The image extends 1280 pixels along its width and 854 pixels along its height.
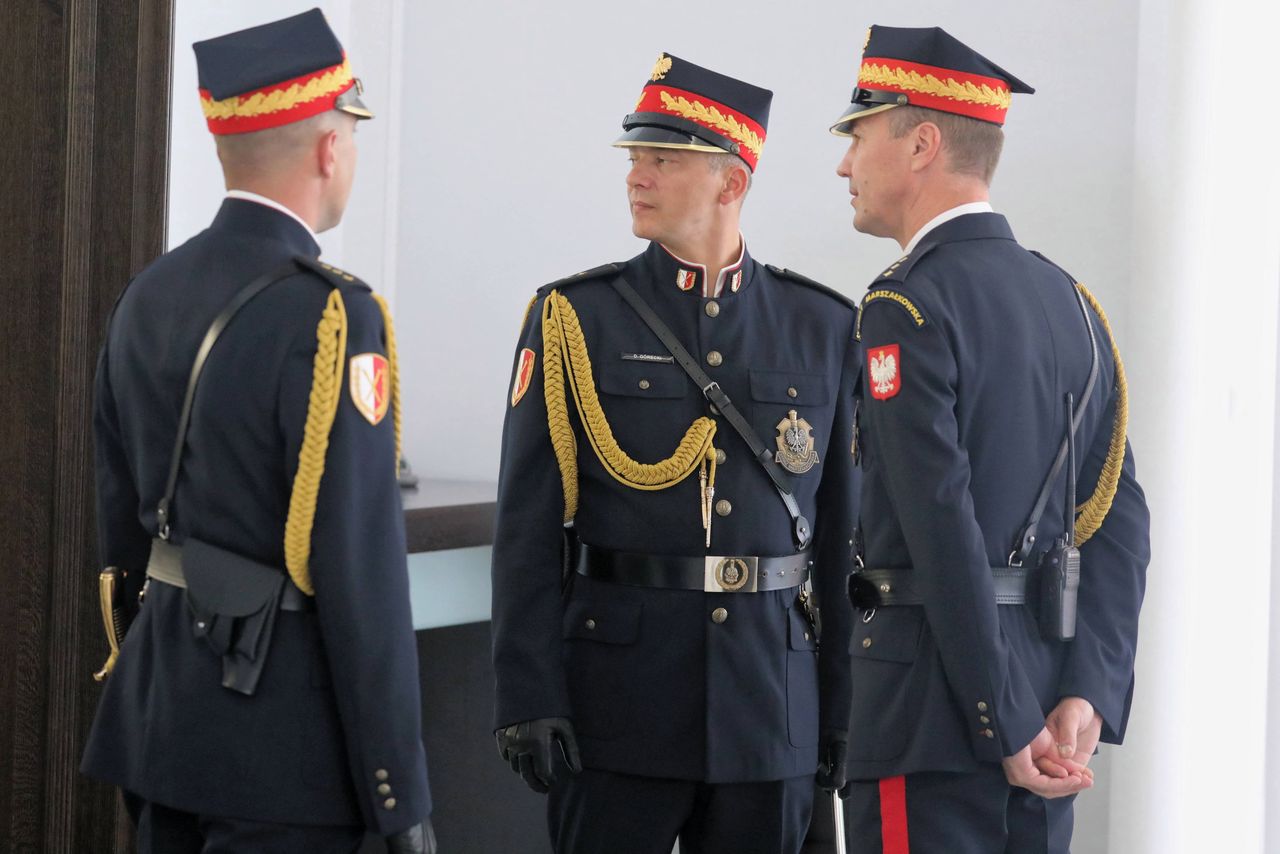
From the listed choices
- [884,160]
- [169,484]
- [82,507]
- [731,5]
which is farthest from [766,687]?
[731,5]

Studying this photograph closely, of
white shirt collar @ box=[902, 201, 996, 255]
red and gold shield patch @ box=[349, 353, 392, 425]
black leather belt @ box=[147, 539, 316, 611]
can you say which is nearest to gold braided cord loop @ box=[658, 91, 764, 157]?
white shirt collar @ box=[902, 201, 996, 255]

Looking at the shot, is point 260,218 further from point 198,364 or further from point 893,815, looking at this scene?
point 893,815

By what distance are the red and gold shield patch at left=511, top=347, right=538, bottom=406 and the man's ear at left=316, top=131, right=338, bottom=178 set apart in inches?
23.4

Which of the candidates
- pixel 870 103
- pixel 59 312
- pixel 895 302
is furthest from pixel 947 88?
pixel 59 312

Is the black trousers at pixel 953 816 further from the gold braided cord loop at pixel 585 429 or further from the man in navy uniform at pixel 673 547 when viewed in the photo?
the gold braided cord loop at pixel 585 429

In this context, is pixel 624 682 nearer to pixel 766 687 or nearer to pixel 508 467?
pixel 766 687

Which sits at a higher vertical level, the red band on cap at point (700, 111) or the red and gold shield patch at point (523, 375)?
the red band on cap at point (700, 111)

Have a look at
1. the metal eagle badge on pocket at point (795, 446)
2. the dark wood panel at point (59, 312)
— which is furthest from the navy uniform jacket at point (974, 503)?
the dark wood panel at point (59, 312)

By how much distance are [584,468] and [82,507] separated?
3.72ft

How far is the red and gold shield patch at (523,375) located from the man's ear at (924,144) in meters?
0.69

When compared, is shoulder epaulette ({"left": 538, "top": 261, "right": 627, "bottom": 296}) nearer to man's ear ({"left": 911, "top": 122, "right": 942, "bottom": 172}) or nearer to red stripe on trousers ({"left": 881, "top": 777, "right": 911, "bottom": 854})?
man's ear ({"left": 911, "top": 122, "right": 942, "bottom": 172})

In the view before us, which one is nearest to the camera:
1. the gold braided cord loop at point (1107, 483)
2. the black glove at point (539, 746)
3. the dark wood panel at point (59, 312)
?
Result: the gold braided cord loop at point (1107, 483)

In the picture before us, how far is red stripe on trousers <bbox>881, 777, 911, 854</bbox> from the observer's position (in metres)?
1.78

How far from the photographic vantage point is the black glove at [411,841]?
160 cm
